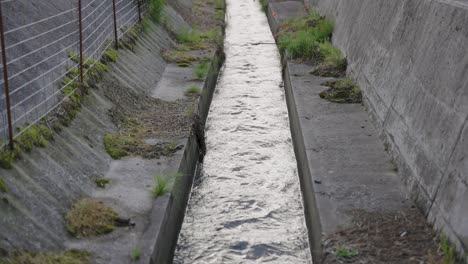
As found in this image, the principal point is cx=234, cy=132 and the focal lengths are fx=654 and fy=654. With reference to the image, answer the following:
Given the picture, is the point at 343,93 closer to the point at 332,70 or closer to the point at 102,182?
the point at 332,70

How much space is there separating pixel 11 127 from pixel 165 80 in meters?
6.48

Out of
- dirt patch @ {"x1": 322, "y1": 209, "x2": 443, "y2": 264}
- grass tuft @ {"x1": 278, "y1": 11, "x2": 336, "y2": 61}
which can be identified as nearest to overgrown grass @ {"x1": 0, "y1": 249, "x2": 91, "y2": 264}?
dirt patch @ {"x1": 322, "y1": 209, "x2": 443, "y2": 264}

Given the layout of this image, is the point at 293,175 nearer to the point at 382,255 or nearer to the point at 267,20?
the point at 382,255

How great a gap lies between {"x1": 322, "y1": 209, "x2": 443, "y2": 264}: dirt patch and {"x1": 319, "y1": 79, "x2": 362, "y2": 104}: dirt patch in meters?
4.52

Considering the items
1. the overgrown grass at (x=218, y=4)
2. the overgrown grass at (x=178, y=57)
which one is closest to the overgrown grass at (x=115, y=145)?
the overgrown grass at (x=178, y=57)

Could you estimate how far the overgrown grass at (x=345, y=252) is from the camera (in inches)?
228

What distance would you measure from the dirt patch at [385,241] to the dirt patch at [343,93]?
14.8 feet

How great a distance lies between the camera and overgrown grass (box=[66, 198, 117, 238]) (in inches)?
236

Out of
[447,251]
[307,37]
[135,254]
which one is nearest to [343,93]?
[307,37]

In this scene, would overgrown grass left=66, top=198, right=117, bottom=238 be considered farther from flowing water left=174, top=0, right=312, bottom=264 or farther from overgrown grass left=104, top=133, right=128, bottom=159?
overgrown grass left=104, top=133, right=128, bottom=159

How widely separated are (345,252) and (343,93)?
5757 millimetres

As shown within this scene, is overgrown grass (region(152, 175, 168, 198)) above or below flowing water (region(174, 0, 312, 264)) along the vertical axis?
above

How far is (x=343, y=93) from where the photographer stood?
11227mm

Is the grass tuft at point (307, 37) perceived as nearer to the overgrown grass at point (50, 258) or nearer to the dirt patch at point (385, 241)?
the dirt patch at point (385, 241)
